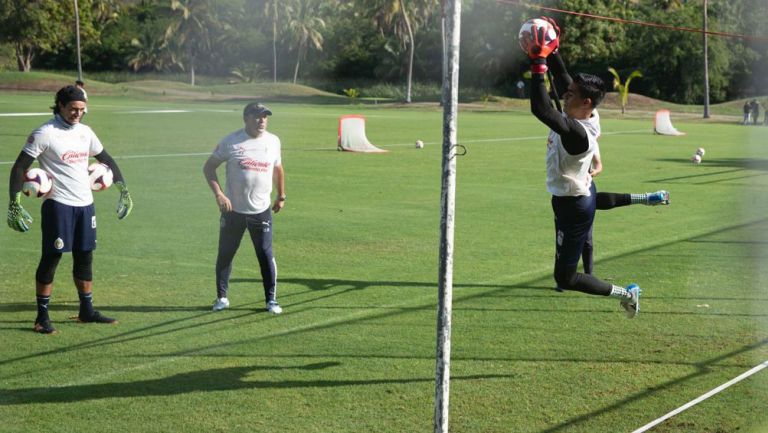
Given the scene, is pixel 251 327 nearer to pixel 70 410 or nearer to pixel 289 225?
pixel 70 410

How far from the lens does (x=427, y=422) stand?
6.17 metres

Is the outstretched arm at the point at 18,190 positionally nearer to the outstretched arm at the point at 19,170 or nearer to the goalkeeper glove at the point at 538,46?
the outstretched arm at the point at 19,170

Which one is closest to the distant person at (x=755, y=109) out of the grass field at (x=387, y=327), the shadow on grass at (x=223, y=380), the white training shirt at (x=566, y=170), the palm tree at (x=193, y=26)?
the palm tree at (x=193, y=26)

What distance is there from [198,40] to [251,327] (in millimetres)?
72474

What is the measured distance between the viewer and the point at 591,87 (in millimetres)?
7180

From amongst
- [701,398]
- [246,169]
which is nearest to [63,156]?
[246,169]

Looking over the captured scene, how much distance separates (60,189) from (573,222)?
13.8ft

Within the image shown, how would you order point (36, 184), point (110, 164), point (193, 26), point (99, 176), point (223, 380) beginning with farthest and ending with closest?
point (193, 26) → point (110, 164) → point (99, 176) → point (36, 184) → point (223, 380)

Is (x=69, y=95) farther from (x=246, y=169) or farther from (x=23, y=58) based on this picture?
(x=23, y=58)

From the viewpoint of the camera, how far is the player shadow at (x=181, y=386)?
21.5ft

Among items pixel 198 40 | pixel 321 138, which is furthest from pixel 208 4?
pixel 321 138

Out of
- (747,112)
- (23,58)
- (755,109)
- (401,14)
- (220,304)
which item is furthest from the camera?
(23,58)

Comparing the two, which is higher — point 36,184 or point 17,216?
point 36,184

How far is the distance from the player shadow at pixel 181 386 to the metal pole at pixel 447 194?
1.94 meters
